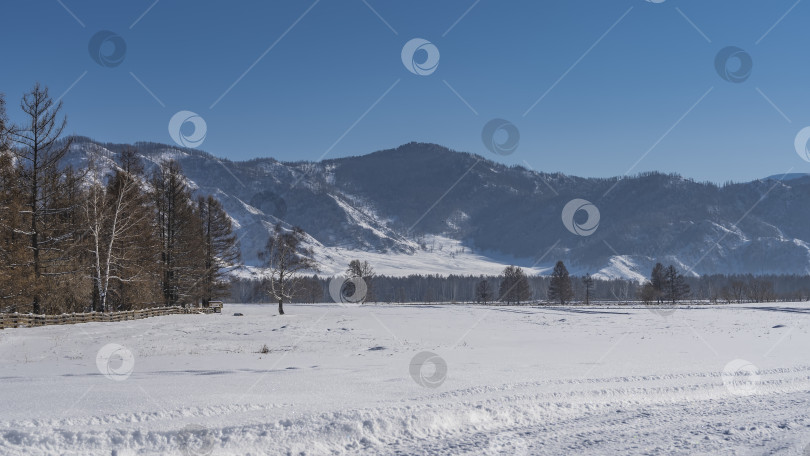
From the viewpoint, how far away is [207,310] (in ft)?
177

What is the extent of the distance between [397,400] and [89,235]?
32976 millimetres

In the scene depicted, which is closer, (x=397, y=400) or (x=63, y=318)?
(x=397, y=400)

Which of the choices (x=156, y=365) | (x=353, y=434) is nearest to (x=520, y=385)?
(x=353, y=434)

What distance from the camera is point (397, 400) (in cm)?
1187

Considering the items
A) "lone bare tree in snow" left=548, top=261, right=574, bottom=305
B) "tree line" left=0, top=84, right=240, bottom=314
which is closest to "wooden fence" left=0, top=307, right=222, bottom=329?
"tree line" left=0, top=84, right=240, bottom=314

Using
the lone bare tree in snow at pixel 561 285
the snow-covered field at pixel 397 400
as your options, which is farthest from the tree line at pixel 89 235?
the lone bare tree in snow at pixel 561 285

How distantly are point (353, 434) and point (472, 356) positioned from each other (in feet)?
39.5

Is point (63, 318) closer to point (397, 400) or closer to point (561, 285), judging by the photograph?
point (397, 400)

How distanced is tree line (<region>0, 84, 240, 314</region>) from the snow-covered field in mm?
9037

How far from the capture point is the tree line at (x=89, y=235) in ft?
96.7

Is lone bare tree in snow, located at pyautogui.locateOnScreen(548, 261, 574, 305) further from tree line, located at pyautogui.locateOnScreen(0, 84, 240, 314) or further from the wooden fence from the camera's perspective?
the wooden fence

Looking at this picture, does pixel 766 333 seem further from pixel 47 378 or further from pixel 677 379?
pixel 47 378

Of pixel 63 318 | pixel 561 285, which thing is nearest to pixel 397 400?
pixel 63 318

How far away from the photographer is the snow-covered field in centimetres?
903
